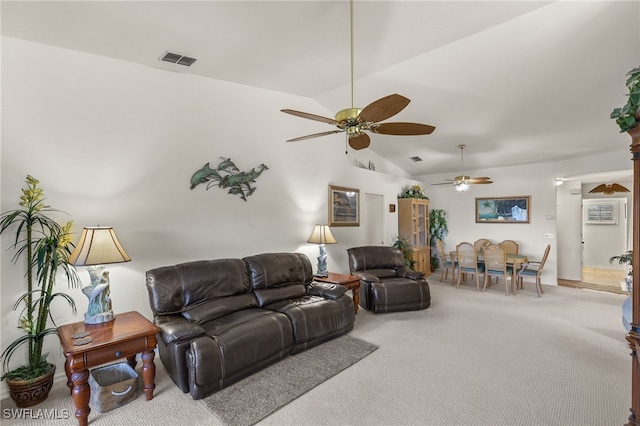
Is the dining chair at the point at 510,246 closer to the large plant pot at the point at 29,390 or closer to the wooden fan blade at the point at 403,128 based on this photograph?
the wooden fan blade at the point at 403,128

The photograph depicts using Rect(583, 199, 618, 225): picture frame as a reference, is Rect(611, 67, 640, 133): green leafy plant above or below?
above

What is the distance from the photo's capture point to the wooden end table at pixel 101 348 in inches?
84.3

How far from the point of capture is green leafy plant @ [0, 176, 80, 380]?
2480mm

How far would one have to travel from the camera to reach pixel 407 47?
3.29 m

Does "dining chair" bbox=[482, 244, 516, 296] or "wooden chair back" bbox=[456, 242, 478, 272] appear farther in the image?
"wooden chair back" bbox=[456, 242, 478, 272]

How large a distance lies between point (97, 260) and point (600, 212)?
36.4 ft

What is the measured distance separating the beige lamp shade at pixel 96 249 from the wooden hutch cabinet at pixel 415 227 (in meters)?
5.94

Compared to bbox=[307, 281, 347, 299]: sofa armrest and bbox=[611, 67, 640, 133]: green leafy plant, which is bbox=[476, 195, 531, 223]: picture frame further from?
bbox=[611, 67, 640, 133]: green leafy plant

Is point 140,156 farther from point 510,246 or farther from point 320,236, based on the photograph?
point 510,246

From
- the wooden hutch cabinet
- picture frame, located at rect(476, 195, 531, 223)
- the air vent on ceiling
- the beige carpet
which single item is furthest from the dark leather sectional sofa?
picture frame, located at rect(476, 195, 531, 223)

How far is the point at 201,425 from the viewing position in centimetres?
221

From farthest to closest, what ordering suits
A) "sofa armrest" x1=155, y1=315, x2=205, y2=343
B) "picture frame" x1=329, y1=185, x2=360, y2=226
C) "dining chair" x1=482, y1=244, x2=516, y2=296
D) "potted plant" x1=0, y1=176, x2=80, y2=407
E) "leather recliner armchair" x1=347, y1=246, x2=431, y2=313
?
"dining chair" x1=482, y1=244, x2=516, y2=296, "picture frame" x1=329, y1=185, x2=360, y2=226, "leather recliner armchair" x1=347, y1=246, x2=431, y2=313, "sofa armrest" x1=155, y1=315, x2=205, y2=343, "potted plant" x1=0, y1=176, x2=80, y2=407

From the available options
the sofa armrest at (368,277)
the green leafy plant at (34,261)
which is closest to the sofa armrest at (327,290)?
the sofa armrest at (368,277)

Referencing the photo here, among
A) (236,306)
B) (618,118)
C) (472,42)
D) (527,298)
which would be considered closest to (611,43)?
(472,42)
